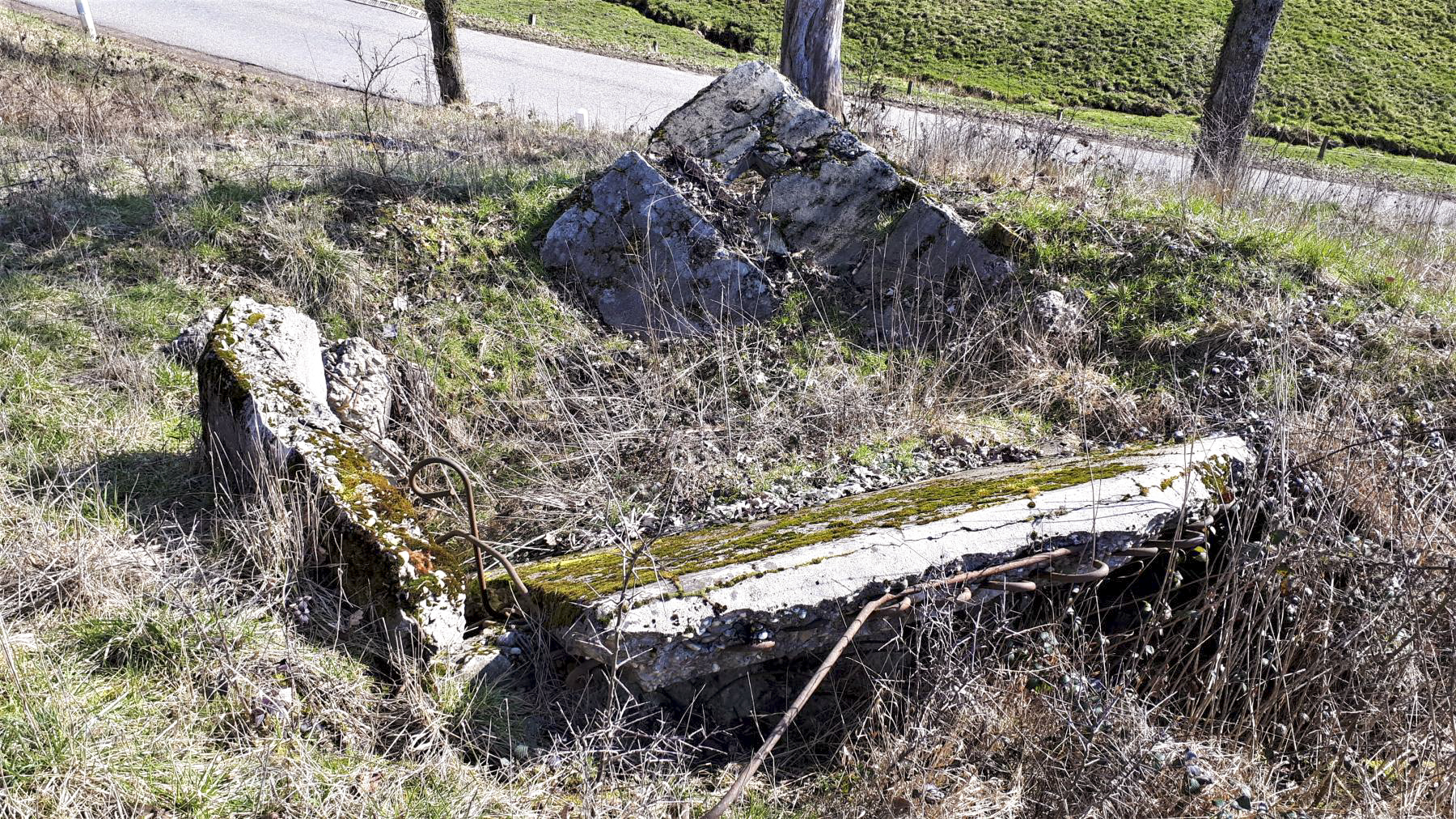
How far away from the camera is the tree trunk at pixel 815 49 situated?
811cm

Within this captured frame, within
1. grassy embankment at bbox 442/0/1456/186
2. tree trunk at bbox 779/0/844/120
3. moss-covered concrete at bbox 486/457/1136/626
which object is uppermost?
grassy embankment at bbox 442/0/1456/186

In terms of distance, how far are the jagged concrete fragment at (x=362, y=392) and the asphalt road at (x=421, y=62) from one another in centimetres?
663

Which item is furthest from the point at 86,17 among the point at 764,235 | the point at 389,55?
the point at 764,235

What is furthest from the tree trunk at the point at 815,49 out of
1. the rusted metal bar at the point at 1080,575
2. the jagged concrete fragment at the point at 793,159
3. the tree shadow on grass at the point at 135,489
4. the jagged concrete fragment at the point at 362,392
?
the tree shadow on grass at the point at 135,489

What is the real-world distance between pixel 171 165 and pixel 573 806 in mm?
5973

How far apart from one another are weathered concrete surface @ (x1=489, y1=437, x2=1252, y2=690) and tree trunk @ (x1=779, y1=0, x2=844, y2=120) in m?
5.92

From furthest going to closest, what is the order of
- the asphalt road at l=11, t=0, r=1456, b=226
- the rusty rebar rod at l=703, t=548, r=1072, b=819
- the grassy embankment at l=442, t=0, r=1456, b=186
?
the grassy embankment at l=442, t=0, r=1456, b=186 < the asphalt road at l=11, t=0, r=1456, b=226 < the rusty rebar rod at l=703, t=548, r=1072, b=819

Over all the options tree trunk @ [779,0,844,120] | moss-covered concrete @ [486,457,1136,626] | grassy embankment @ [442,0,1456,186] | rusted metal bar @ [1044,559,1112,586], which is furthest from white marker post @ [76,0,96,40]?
rusted metal bar @ [1044,559,1112,586]

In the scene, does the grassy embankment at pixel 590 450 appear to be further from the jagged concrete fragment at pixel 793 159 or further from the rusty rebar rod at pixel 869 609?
the jagged concrete fragment at pixel 793 159

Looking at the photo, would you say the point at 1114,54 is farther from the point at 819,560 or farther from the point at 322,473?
the point at 322,473

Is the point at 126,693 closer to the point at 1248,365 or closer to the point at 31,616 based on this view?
the point at 31,616

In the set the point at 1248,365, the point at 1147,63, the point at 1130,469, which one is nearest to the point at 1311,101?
Answer: the point at 1147,63

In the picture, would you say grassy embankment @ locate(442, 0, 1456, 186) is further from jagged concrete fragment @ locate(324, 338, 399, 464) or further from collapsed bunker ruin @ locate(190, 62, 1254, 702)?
collapsed bunker ruin @ locate(190, 62, 1254, 702)

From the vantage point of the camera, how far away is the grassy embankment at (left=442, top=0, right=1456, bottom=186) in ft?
66.0
